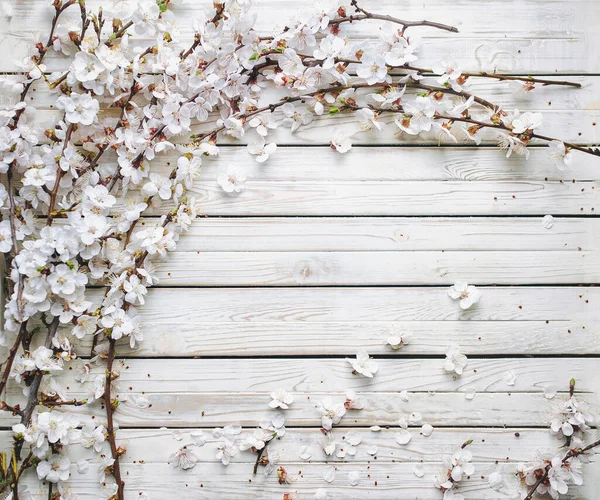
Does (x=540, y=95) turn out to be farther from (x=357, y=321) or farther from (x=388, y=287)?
(x=357, y=321)

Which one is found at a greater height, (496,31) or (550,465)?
(496,31)

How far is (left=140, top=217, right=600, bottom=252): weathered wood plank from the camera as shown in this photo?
1.51 m

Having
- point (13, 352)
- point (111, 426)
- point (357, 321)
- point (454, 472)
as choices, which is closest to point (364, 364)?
point (357, 321)

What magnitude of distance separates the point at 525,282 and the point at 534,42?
0.60 m

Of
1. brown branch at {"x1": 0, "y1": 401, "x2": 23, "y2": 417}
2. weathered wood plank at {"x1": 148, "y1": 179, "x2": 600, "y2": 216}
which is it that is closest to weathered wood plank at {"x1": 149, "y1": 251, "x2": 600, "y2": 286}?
weathered wood plank at {"x1": 148, "y1": 179, "x2": 600, "y2": 216}

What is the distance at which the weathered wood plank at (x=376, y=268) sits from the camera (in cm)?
150

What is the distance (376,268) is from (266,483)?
1.92 feet

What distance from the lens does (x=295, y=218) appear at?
1.51 meters

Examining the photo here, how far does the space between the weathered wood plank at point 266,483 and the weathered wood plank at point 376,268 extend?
1.48ft

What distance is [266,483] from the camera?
1476mm

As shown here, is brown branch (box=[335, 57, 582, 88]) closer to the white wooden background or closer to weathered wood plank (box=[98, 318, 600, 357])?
the white wooden background

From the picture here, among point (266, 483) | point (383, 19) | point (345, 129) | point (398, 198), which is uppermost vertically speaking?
point (383, 19)

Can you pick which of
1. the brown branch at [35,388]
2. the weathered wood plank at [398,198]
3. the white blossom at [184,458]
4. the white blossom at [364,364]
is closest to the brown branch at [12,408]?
the brown branch at [35,388]

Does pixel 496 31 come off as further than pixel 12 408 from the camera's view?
Yes
